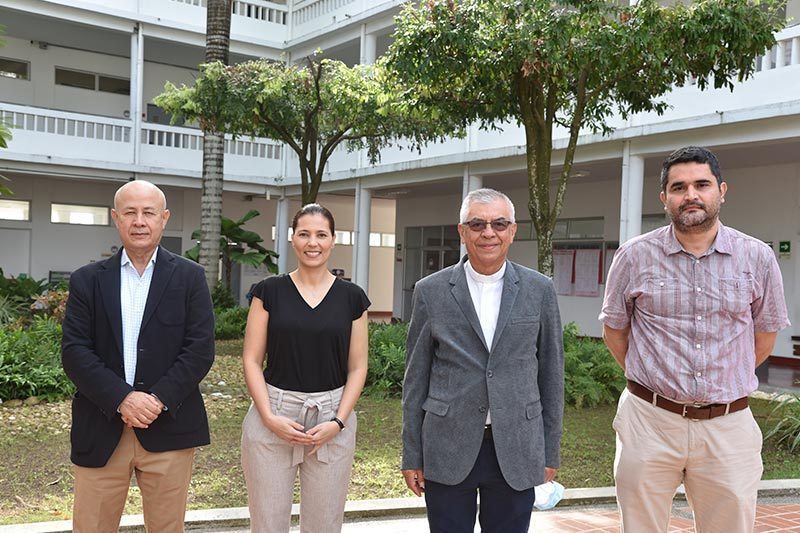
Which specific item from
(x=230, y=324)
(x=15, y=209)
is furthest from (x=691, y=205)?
(x=15, y=209)

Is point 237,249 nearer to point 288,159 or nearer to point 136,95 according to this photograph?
point 288,159

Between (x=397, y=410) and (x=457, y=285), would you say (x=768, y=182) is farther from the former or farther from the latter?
(x=457, y=285)

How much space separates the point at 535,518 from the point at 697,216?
112 inches

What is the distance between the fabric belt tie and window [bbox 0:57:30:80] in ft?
65.5

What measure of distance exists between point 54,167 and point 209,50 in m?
7.95

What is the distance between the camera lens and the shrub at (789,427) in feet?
23.9

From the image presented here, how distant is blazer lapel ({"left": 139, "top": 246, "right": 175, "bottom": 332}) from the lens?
340cm

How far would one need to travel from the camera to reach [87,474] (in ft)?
11.1

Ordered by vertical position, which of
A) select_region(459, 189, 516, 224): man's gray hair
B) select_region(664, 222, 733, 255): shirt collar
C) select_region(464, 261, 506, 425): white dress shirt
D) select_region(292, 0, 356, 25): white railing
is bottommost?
select_region(464, 261, 506, 425): white dress shirt

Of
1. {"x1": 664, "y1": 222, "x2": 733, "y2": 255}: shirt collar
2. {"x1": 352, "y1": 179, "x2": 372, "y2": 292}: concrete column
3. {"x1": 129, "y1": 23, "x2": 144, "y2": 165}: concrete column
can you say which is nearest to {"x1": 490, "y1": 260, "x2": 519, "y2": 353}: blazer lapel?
{"x1": 664, "y1": 222, "x2": 733, "y2": 255}: shirt collar

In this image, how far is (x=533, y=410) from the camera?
312 cm

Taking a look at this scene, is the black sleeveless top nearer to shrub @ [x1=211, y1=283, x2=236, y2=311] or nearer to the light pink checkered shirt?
the light pink checkered shirt

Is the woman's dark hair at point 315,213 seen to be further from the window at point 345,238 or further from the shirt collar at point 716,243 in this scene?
the window at point 345,238

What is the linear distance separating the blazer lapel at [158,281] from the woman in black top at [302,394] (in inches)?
15.7
